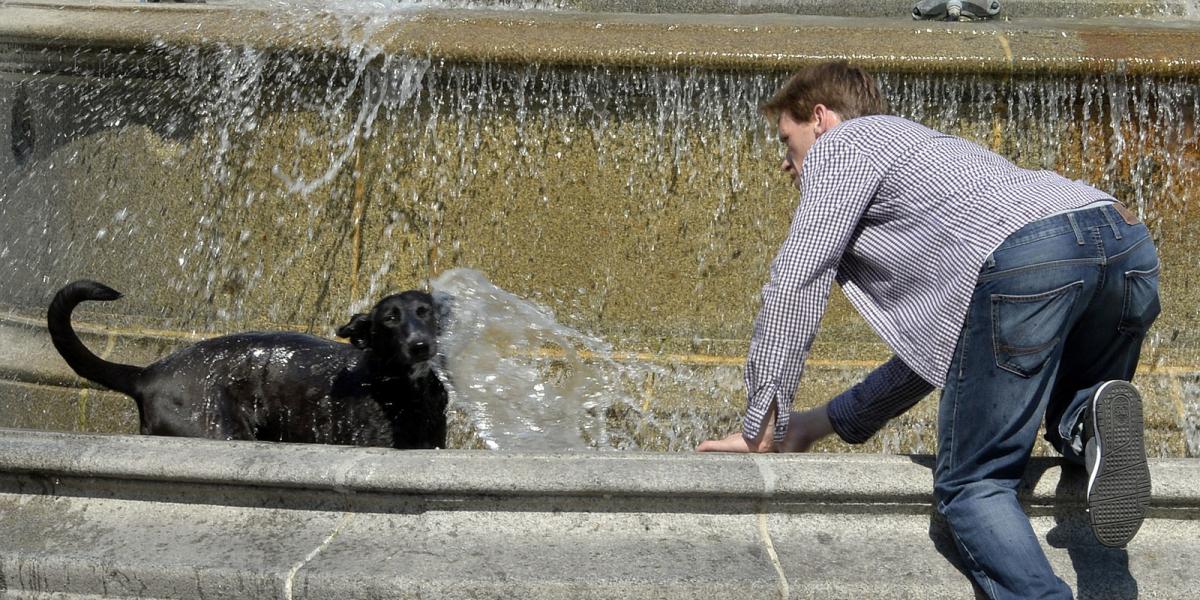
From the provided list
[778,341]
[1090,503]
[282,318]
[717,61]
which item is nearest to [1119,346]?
[1090,503]

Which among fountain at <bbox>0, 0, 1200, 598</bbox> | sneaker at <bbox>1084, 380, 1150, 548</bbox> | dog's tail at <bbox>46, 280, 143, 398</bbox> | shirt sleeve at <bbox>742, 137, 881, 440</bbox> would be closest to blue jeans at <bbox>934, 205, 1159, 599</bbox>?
sneaker at <bbox>1084, 380, 1150, 548</bbox>

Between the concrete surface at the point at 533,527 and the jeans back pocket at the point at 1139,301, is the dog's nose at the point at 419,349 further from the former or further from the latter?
the jeans back pocket at the point at 1139,301

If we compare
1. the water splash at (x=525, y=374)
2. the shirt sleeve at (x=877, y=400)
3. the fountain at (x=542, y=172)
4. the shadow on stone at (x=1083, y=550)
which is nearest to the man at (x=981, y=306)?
the shadow on stone at (x=1083, y=550)

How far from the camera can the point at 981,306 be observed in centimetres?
280

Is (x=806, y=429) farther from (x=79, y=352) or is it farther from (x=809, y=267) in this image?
(x=79, y=352)

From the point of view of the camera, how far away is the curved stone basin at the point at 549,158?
5262mm

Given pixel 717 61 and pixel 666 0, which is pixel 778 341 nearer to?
pixel 717 61

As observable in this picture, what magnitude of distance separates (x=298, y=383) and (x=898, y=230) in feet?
7.47

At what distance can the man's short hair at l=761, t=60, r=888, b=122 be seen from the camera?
3.14m

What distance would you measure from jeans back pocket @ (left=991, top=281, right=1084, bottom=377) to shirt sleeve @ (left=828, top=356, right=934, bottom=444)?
510mm

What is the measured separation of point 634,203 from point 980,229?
8.98ft

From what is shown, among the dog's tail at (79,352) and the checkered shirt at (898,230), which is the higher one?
the checkered shirt at (898,230)

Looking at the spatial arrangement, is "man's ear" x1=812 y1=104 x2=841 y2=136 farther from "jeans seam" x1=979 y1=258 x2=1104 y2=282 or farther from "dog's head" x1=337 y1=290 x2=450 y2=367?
"dog's head" x1=337 y1=290 x2=450 y2=367

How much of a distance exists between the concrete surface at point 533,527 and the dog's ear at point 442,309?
1.28 meters
